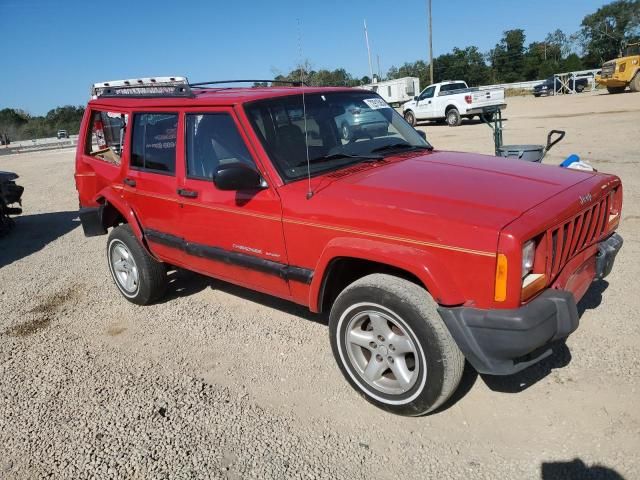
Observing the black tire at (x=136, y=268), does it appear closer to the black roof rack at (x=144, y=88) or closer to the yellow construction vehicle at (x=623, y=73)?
the black roof rack at (x=144, y=88)

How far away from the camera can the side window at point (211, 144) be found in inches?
138

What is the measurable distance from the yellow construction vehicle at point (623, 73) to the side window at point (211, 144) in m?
30.0

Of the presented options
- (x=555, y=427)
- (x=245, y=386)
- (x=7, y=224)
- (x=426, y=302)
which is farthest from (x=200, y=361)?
(x=7, y=224)

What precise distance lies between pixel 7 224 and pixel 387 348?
8508 millimetres

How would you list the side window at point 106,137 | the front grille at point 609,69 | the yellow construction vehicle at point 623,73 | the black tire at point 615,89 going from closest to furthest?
the side window at point 106,137 < the yellow construction vehicle at point 623,73 < the front grille at point 609,69 < the black tire at point 615,89

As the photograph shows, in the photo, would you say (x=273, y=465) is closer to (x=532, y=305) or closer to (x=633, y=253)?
(x=532, y=305)

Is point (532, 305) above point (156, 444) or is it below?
above

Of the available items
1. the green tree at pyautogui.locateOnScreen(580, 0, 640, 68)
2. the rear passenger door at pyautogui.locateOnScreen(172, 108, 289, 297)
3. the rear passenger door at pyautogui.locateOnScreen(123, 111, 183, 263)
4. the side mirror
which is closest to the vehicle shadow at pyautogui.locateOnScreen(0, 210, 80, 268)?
the rear passenger door at pyautogui.locateOnScreen(123, 111, 183, 263)

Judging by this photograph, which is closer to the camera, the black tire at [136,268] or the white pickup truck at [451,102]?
the black tire at [136,268]

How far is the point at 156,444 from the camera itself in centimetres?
291

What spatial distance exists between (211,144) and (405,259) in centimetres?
188

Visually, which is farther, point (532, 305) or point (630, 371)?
point (630, 371)

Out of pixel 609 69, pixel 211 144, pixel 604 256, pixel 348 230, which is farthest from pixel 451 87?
pixel 348 230

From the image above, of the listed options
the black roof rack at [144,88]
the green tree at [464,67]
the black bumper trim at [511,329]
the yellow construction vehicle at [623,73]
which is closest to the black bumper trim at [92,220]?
the black roof rack at [144,88]
